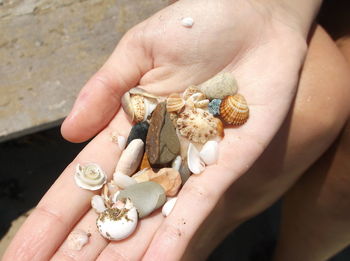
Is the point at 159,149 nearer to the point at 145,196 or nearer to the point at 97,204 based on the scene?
the point at 145,196

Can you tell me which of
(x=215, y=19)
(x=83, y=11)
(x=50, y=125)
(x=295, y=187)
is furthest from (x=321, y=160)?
(x=83, y=11)

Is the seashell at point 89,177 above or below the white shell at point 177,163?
above

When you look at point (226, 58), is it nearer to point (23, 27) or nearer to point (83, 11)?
point (83, 11)

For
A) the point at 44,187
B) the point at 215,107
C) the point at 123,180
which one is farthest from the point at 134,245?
the point at 44,187

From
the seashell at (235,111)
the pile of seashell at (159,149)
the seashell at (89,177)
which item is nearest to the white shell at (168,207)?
the pile of seashell at (159,149)

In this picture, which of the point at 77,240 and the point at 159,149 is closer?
the point at 77,240

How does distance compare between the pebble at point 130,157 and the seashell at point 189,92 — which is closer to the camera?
the pebble at point 130,157

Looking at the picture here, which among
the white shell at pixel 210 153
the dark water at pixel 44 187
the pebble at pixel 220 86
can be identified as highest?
the pebble at pixel 220 86

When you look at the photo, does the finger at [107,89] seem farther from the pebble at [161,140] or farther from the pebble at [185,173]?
the pebble at [185,173]
